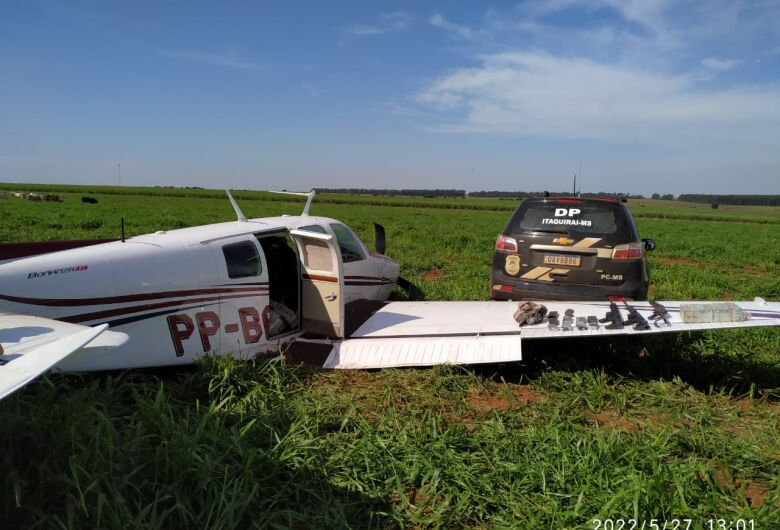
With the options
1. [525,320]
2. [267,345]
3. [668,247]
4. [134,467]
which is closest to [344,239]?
[267,345]

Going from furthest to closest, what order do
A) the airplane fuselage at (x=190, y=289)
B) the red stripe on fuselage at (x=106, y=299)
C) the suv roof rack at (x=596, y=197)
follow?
the suv roof rack at (x=596, y=197) → the airplane fuselage at (x=190, y=289) → the red stripe on fuselage at (x=106, y=299)

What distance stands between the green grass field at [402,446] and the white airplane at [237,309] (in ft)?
1.13

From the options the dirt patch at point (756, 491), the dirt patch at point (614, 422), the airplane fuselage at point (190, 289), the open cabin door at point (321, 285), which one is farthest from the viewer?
the open cabin door at point (321, 285)

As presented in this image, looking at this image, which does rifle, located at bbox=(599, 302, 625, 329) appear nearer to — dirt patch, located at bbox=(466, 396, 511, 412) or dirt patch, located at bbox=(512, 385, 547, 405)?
dirt patch, located at bbox=(512, 385, 547, 405)

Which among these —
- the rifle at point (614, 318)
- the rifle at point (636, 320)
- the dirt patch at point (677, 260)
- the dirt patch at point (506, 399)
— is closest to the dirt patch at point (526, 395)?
the dirt patch at point (506, 399)

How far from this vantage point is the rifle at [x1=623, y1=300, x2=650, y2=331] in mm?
4918

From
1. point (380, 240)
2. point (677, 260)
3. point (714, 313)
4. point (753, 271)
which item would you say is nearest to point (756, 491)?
point (714, 313)

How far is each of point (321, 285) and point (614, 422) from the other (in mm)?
3416

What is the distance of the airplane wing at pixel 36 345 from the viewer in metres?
2.13

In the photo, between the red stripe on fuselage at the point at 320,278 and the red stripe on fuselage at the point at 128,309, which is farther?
the red stripe on fuselage at the point at 320,278

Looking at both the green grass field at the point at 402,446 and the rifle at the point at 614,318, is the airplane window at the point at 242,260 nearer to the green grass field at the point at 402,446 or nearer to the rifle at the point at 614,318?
the green grass field at the point at 402,446

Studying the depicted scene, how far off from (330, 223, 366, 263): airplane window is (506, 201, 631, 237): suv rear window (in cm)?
214

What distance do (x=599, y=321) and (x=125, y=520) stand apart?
4.43 m

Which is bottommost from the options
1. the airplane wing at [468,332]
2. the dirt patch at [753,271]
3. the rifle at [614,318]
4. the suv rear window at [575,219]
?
the dirt patch at [753,271]
